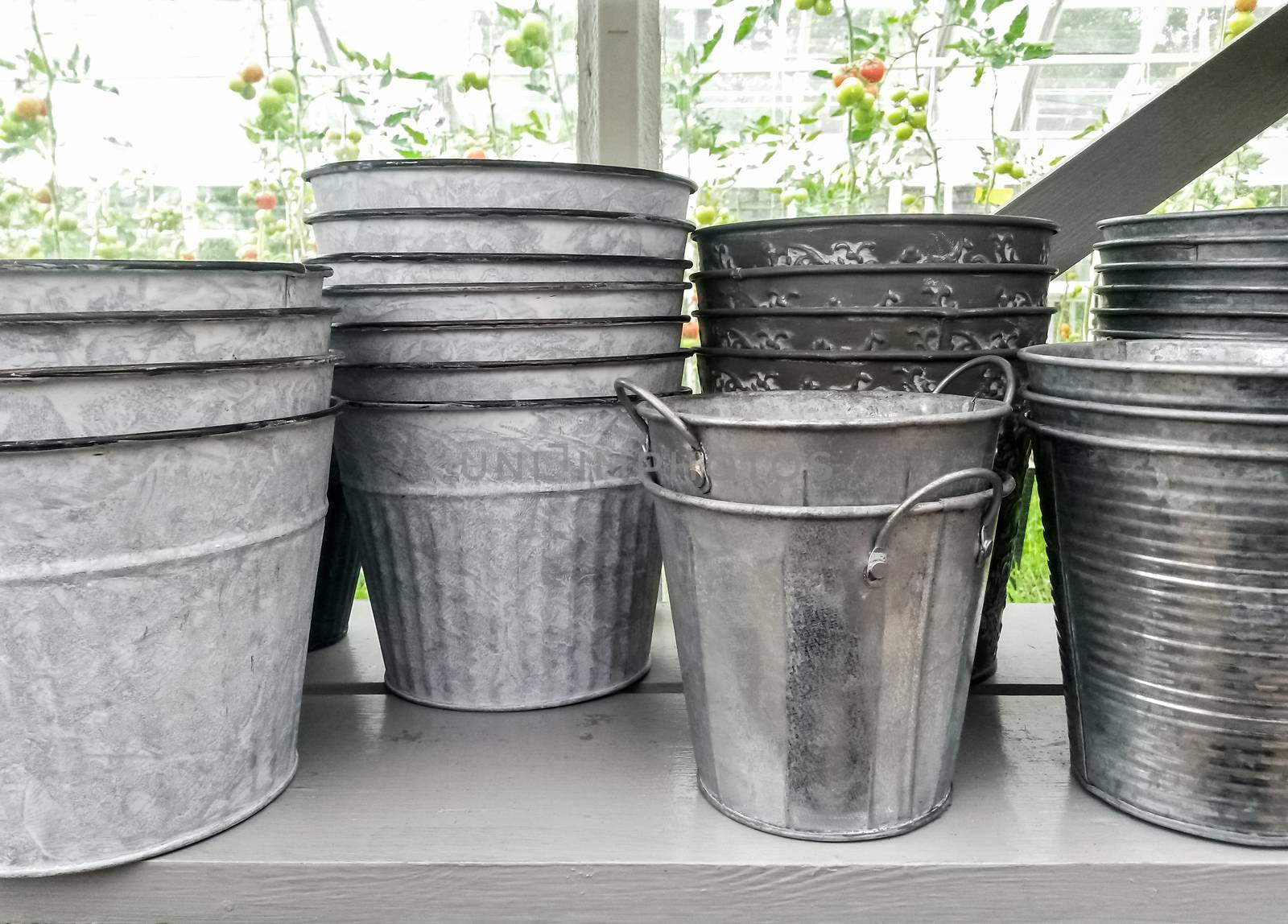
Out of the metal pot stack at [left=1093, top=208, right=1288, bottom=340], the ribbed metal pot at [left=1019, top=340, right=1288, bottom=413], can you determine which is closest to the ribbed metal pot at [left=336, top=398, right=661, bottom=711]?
the ribbed metal pot at [left=1019, top=340, right=1288, bottom=413]

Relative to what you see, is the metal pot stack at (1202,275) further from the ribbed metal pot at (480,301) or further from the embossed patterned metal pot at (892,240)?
the ribbed metal pot at (480,301)

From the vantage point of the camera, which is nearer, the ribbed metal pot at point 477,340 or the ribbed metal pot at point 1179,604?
the ribbed metal pot at point 1179,604

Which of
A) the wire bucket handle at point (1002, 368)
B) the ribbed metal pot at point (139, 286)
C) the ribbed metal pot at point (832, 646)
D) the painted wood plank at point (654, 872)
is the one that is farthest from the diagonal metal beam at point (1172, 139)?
the ribbed metal pot at point (139, 286)

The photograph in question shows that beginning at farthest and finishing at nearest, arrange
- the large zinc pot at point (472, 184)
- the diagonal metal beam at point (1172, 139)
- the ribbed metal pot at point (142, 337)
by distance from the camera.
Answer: the diagonal metal beam at point (1172, 139), the large zinc pot at point (472, 184), the ribbed metal pot at point (142, 337)

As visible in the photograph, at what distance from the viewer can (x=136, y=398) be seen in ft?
2.78

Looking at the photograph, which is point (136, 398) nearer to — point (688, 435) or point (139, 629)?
point (139, 629)

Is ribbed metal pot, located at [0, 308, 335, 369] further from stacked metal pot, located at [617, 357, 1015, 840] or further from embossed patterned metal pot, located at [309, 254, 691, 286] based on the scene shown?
stacked metal pot, located at [617, 357, 1015, 840]

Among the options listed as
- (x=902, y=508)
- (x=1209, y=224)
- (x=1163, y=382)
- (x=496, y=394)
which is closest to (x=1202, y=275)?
(x=1209, y=224)

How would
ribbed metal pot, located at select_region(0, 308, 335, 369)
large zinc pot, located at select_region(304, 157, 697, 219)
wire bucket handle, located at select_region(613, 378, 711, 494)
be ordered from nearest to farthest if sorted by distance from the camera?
ribbed metal pot, located at select_region(0, 308, 335, 369) → wire bucket handle, located at select_region(613, 378, 711, 494) → large zinc pot, located at select_region(304, 157, 697, 219)

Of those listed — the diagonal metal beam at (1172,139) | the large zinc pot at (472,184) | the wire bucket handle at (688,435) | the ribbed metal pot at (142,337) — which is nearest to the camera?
the ribbed metal pot at (142,337)

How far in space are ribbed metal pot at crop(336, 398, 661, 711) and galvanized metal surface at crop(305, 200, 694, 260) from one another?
186mm

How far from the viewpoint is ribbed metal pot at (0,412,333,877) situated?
0.85 metres

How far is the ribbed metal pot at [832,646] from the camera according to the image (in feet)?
2.92

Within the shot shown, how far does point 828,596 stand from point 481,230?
58 cm
